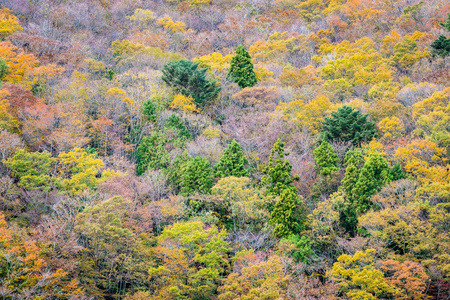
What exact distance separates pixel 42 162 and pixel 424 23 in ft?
148

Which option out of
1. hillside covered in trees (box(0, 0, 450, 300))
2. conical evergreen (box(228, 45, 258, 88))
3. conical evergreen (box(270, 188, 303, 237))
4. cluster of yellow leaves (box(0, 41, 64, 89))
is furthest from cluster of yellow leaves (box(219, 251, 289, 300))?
cluster of yellow leaves (box(0, 41, 64, 89))

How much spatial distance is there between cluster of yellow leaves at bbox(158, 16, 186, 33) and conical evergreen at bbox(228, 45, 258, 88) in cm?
1575

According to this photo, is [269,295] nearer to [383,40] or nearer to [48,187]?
[48,187]

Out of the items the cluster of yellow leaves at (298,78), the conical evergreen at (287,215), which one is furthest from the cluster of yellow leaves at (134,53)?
the conical evergreen at (287,215)

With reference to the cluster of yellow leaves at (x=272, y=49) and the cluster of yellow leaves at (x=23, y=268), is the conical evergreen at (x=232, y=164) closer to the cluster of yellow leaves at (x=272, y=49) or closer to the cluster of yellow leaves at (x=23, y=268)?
the cluster of yellow leaves at (x=23, y=268)

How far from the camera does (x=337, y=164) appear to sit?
32.8m

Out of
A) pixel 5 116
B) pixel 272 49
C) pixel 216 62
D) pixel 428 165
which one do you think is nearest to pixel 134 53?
pixel 216 62

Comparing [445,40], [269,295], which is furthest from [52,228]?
[445,40]

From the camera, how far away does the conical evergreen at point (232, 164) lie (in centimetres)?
3120

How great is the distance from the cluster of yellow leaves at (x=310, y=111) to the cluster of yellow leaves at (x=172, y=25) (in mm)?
25635

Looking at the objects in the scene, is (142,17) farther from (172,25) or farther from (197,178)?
(197,178)

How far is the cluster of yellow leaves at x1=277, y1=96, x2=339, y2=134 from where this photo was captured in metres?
35.6

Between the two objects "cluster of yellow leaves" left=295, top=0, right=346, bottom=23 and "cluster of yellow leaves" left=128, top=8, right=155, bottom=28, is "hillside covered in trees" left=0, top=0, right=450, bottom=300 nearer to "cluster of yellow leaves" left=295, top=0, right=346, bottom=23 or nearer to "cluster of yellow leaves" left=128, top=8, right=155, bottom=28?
"cluster of yellow leaves" left=128, top=8, right=155, bottom=28

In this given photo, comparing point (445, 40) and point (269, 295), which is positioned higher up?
point (445, 40)
